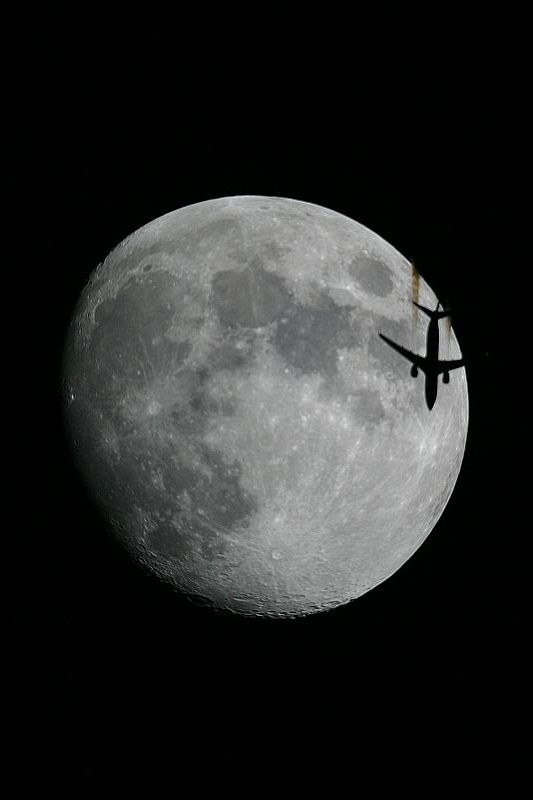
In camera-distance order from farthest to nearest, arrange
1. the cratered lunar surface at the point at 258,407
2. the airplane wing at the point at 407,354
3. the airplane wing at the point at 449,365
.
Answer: the airplane wing at the point at 449,365 < the airplane wing at the point at 407,354 < the cratered lunar surface at the point at 258,407

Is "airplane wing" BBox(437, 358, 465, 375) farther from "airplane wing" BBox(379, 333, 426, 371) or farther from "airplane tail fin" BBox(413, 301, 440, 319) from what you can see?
"airplane tail fin" BBox(413, 301, 440, 319)

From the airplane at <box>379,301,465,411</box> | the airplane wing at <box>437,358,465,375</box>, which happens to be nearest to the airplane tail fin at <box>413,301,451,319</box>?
the airplane at <box>379,301,465,411</box>

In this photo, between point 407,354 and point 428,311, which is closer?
point 407,354

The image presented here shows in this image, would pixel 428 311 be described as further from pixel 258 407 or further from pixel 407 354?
pixel 258 407

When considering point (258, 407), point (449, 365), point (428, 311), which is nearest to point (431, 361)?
point (449, 365)

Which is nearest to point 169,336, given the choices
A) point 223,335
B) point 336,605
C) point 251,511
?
point 223,335

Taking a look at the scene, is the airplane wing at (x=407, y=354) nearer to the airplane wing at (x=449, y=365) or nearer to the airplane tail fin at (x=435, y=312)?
the airplane wing at (x=449, y=365)

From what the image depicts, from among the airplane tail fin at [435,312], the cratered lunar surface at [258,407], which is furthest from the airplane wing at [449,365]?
the airplane tail fin at [435,312]
